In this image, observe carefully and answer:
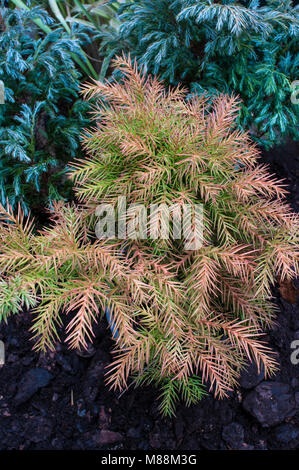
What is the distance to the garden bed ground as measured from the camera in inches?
58.9

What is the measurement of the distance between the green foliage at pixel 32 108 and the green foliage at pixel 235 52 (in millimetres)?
435

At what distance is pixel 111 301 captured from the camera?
4.01 ft

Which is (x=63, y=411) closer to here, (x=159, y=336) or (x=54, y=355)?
(x=54, y=355)

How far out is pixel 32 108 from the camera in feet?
6.99

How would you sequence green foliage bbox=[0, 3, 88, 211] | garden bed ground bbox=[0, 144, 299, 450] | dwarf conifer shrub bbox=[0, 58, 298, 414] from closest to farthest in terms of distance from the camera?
dwarf conifer shrub bbox=[0, 58, 298, 414], garden bed ground bbox=[0, 144, 299, 450], green foliage bbox=[0, 3, 88, 211]

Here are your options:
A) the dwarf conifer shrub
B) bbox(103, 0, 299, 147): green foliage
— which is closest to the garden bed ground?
the dwarf conifer shrub

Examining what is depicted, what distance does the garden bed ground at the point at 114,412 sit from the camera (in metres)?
1.50

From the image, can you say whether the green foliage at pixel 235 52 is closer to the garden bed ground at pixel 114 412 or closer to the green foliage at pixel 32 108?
the green foliage at pixel 32 108

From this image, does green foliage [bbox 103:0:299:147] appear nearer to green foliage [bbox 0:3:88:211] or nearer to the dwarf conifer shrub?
green foliage [bbox 0:3:88:211]

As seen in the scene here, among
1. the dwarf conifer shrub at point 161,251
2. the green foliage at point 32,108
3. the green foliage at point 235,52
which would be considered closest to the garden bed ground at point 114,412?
the dwarf conifer shrub at point 161,251

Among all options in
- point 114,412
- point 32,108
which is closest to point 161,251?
point 114,412

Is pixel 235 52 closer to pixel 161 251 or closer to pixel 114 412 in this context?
pixel 161 251

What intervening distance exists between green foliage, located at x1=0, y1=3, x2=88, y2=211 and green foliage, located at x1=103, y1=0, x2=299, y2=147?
43cm
